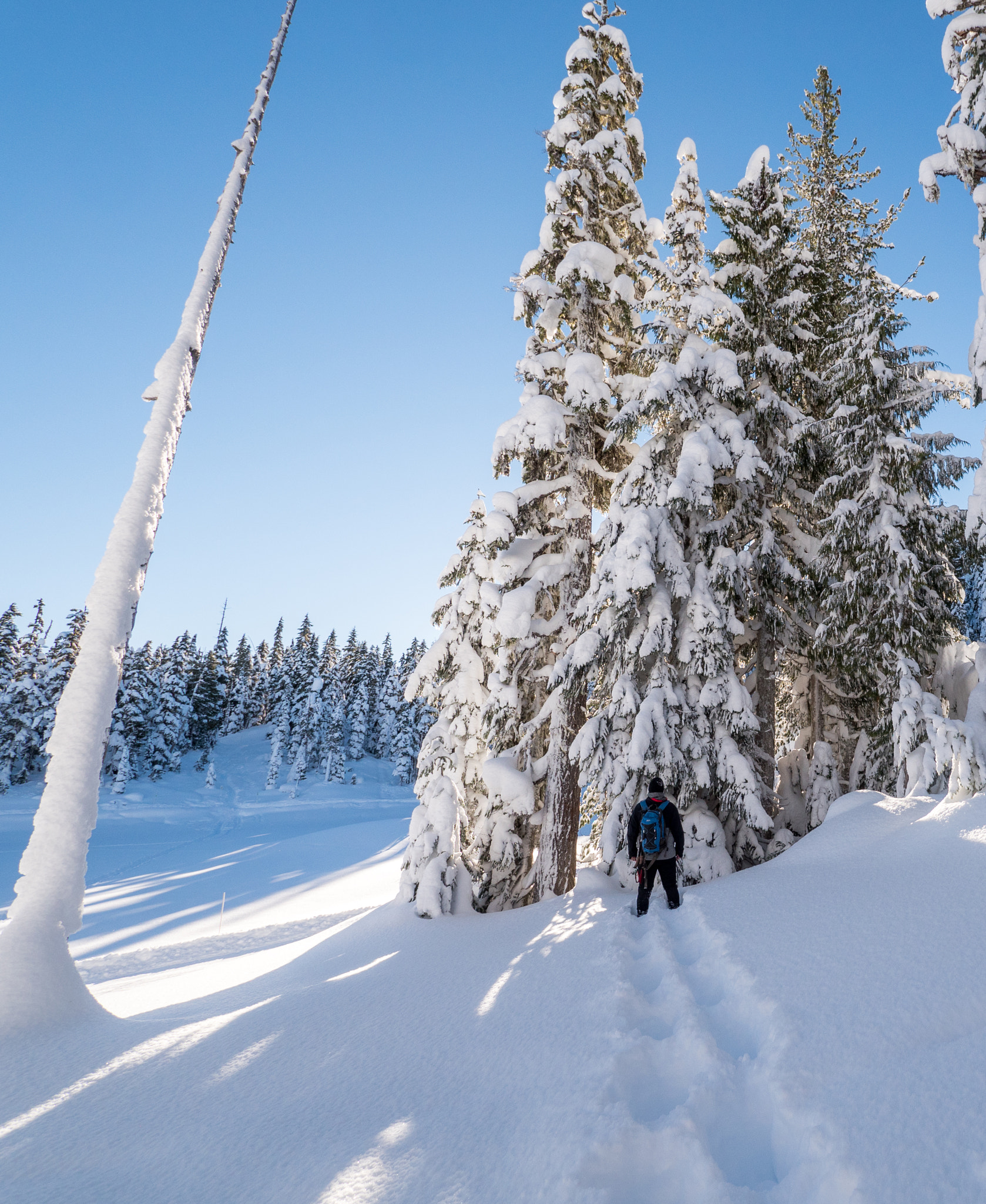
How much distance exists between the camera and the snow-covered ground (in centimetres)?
289

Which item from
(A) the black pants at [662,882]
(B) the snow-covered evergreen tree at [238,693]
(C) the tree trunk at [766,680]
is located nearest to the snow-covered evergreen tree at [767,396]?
(C) the tree trunk at [766,680]

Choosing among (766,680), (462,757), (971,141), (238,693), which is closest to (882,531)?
(766,680)

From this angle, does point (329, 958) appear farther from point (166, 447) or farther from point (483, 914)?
point (166, 447)

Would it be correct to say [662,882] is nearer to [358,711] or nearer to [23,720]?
[23,720]

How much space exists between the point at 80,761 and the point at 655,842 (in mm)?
6970

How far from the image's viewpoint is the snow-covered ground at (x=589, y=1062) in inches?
114

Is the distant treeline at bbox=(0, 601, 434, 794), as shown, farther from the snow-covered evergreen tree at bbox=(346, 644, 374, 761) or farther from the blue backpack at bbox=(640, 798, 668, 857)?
the blue backpack at bbox=(640, 798, 668, 857)

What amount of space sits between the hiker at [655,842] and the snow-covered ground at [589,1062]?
0.32 metres

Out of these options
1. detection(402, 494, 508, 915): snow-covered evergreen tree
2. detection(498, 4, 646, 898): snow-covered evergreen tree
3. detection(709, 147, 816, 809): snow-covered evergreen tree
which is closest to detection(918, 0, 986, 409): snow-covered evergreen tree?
detection(709, 147, 816, 809): snow-covered evergreen tree

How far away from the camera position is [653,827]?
8.33 m

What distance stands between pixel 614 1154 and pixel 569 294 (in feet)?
43.1

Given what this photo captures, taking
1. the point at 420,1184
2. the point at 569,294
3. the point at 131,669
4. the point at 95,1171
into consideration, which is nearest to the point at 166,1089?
the point at 95,1171

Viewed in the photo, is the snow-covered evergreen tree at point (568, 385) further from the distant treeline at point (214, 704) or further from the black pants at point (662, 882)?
the distant treeline at point (214, 704)

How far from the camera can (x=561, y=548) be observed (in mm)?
12156
